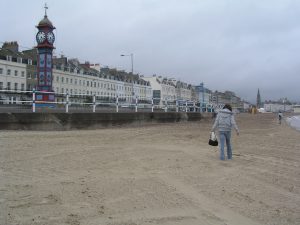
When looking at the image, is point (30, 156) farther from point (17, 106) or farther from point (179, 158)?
point (17, 106)

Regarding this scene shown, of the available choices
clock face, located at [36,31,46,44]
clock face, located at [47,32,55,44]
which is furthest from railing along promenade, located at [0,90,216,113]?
clock face, located at [47,32,55,44]

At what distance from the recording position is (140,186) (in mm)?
6500

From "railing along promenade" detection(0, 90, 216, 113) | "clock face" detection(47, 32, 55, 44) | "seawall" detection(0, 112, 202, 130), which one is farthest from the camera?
"clock face" detection(47, 32, 55, 44)

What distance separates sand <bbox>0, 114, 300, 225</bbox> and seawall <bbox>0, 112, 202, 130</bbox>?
120 inches

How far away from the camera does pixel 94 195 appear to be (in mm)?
5801

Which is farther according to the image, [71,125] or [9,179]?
[71,125]

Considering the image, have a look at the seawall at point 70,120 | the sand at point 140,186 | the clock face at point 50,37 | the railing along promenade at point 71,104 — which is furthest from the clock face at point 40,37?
the sand at point 140,186

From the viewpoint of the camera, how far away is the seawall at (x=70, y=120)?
13.8 meters

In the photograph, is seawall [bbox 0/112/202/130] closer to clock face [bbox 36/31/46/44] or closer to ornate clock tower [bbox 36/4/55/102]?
ornate clock tower [bbox 36/4/55/102]

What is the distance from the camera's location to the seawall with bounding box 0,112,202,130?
13.8 meters

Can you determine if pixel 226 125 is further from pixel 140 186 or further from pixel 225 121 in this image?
pixel 140 186

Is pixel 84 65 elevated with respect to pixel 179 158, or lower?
elevated

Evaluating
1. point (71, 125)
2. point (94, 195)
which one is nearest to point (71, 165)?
point (94, 195)

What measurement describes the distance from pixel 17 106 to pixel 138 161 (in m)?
11.8
